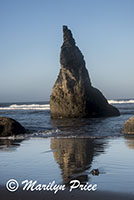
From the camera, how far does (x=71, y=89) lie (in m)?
32.0

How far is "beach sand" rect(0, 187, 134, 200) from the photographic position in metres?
4.68

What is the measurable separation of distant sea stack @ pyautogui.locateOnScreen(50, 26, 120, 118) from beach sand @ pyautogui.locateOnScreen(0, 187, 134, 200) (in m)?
26.0

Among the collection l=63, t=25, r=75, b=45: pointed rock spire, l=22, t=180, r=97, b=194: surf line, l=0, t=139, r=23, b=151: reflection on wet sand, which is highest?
l=63, t=25, r=75, b=45: pointed rock spire

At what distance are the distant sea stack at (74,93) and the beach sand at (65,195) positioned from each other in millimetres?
26039

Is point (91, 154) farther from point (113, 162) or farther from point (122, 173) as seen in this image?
point (122, 173)

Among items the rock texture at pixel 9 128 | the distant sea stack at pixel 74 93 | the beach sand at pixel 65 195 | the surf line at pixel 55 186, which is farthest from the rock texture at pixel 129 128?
the distant sea stack at pixel 74 93

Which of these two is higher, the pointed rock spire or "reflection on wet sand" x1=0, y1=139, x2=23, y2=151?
the pointed rock spire

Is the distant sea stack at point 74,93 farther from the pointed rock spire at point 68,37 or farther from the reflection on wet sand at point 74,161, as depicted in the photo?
the reflection on wet sand at point 74,161

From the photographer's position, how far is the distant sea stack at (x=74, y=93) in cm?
3158

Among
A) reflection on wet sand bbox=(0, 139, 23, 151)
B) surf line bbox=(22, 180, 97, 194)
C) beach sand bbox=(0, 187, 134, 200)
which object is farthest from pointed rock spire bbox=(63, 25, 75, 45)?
beach sand bbox=(0, 187, 134, 200)

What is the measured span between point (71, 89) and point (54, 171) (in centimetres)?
2554

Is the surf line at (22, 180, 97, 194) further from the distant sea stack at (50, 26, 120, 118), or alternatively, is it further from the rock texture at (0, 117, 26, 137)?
the distant sea stack at (50, 26, 120, 118)

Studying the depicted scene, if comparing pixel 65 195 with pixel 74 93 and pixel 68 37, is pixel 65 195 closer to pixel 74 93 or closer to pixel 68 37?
pixel 74 93

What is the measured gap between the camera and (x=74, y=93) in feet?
105
